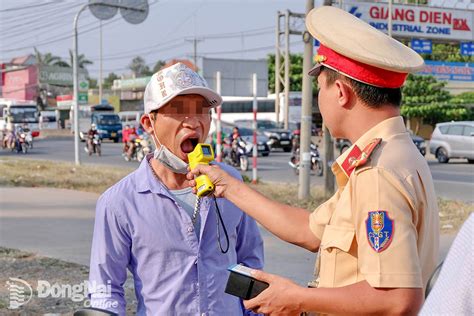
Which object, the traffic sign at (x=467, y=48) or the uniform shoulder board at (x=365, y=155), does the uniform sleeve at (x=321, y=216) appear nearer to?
the uniform shoulder board at (x=365, y=155)

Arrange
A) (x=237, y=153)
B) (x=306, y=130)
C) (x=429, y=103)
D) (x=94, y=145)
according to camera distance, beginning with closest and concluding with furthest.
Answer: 1. (x=306, y=130)
2. (x=237, y=153)
3. (x=94, y=145)
4. (x=429, y=103)

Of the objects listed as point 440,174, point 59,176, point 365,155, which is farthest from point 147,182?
point 440,174

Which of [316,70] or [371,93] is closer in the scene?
[371,93]

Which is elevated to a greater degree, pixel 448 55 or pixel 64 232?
pixel 448 55

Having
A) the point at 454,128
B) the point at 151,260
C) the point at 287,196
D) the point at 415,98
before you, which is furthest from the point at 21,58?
the point at 151,260

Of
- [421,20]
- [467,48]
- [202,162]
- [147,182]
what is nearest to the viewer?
[202,162]

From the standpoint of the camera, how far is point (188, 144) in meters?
3.06

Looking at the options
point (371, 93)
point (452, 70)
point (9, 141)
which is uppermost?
point (452, 70)

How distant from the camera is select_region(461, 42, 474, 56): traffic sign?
1689 inches

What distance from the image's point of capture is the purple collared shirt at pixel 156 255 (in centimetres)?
289

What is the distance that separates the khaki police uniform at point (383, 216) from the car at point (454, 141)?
25.1m

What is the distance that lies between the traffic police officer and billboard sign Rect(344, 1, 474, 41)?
36.0 meters

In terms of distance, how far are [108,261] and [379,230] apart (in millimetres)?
1309

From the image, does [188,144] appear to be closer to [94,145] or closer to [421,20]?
[94,145]
